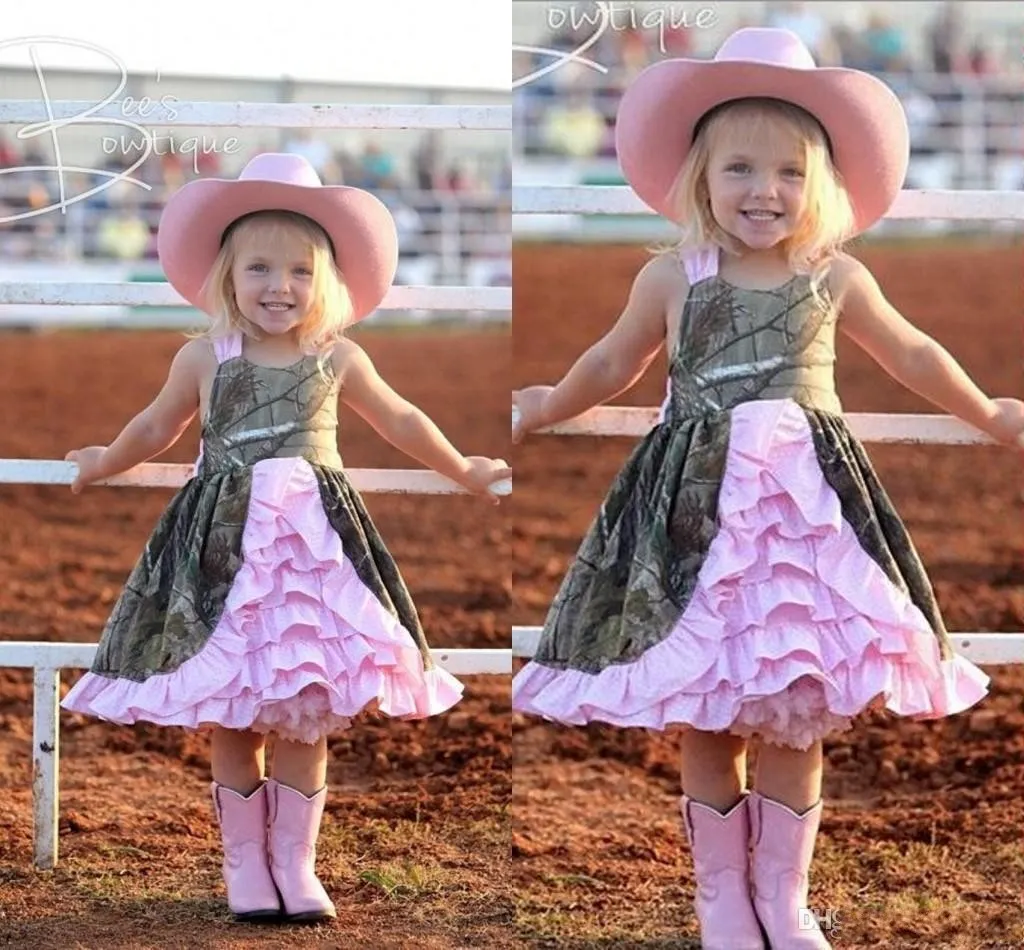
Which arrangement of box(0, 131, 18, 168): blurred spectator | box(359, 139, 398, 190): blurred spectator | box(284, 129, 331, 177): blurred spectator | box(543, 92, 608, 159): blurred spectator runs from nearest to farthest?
1. box(0, 131, 18, 168): blurred spectator
2. box(284, 129, 331, 177): blurred spectator
3. box(359, 139, 398, 190): blurred spectator
4. box(543, 92, 608, 159): blurred spectator

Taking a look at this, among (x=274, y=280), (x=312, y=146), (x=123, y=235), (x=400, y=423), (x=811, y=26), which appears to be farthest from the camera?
(x=811, y=26)

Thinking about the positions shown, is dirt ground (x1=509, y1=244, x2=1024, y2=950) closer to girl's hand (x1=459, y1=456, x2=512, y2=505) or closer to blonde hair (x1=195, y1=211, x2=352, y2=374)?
girl's hand (x1=459, y1=456, x2=512, y2=505)

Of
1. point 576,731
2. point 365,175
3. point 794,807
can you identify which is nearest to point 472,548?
point 576,731

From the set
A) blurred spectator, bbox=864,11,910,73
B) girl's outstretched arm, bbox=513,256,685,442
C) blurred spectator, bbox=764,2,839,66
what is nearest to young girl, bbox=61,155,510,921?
girl's outstretched arm, bbox=513,256,685,442

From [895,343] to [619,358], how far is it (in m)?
0.44

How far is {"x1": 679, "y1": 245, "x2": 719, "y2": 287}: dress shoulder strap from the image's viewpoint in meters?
2.52

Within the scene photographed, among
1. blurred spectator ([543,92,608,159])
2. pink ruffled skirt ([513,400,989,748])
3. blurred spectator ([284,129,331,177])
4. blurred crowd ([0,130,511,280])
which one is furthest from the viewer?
blurred spectator ([543,92,608,159])

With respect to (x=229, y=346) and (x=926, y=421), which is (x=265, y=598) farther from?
(x=926, y=421)

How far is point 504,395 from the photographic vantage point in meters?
11.4

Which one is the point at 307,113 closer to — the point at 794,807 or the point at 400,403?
the point at 400,403

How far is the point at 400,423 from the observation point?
110 inches

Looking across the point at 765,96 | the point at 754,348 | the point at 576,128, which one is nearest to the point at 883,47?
the point at 576,128

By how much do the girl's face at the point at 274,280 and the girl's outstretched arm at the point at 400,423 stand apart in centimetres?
12

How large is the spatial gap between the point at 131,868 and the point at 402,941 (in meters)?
0.64
